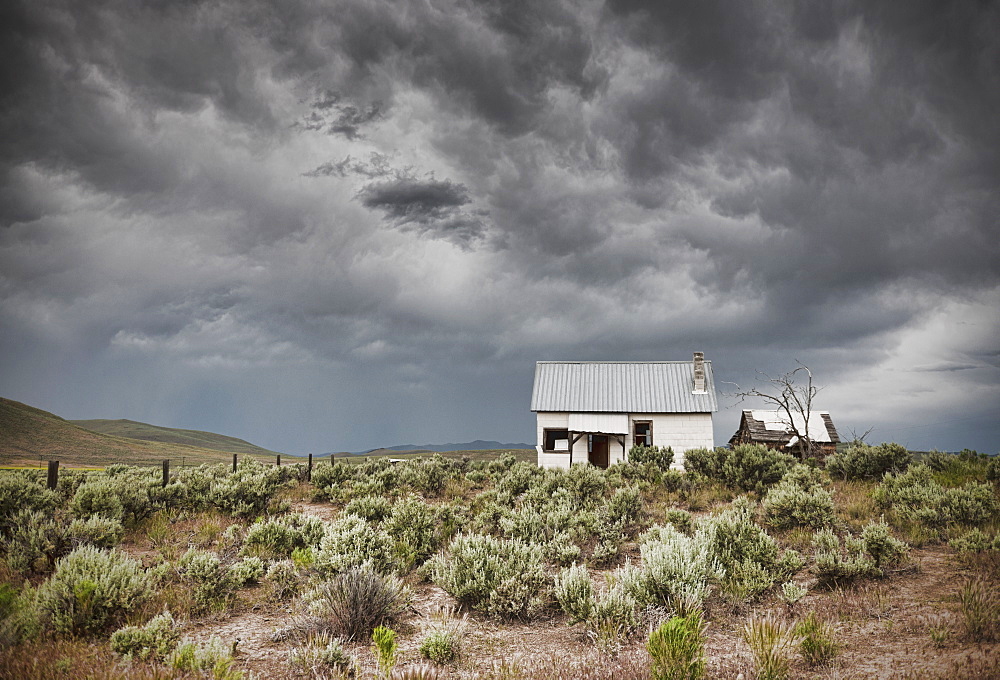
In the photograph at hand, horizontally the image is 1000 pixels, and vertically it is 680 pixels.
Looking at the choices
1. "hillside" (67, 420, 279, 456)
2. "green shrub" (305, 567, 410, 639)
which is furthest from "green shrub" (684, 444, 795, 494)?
"hillside" (67, 420, 279, 456)

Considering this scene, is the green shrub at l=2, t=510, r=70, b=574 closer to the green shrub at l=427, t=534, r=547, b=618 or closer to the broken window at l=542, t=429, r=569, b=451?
the green shrub at l=427, t=534, r=547, b=618

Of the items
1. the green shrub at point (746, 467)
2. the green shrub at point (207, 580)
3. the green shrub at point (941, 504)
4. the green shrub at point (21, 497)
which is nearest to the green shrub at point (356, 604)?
the green shrub at point (207, 580)

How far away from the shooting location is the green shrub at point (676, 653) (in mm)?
4324

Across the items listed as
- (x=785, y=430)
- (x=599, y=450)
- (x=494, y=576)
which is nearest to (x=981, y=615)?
(x=494, y=576)

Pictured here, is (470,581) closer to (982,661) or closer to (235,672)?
(235,672)

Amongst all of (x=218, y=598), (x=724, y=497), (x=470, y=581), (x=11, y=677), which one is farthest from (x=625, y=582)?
(x=724, y=497)

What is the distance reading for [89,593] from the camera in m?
5.93

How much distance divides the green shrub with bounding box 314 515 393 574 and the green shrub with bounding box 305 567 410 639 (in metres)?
0.85

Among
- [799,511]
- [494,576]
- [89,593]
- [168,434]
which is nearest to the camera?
[89,593]

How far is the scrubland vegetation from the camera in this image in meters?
4.81

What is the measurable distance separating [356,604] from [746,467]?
13.5 meters

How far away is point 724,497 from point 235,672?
1273 centimetres

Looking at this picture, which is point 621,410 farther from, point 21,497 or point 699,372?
point 21,497

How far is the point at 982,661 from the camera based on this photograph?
13.8 feet
